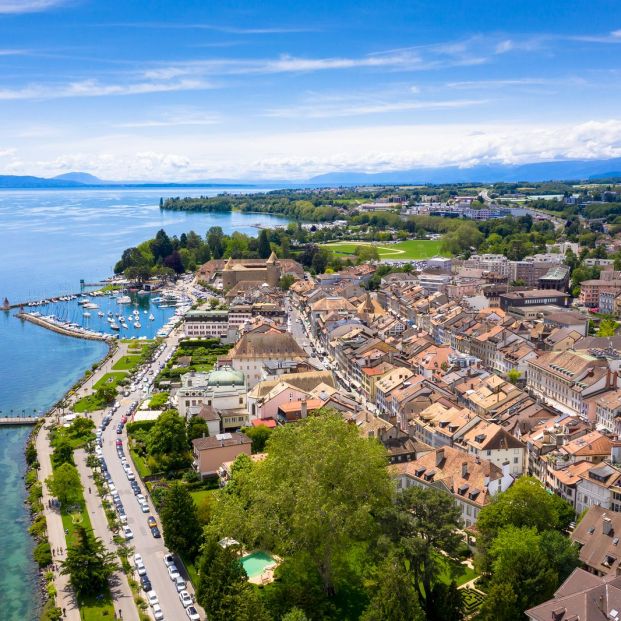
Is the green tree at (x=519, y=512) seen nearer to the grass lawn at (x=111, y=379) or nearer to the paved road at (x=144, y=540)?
the paved road at (x=144, y=540)

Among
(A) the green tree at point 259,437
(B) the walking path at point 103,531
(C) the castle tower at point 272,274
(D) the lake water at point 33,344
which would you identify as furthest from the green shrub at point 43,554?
(C) the castle tower at point 272,274

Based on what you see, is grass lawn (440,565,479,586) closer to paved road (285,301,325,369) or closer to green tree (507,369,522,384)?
green tree (507,369,522,384)

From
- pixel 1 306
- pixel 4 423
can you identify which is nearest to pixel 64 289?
pixel 1 306

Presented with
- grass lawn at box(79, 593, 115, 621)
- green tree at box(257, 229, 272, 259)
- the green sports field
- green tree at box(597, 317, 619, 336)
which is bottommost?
grass lawn at box(79, 593, 115, 621)

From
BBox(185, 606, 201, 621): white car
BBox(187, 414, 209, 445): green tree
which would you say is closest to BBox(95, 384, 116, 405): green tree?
BBox(187, 414, 209, 445): green tree

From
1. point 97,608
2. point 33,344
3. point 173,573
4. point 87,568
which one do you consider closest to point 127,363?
point 33,344

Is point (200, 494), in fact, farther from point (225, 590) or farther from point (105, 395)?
point (105, 395)

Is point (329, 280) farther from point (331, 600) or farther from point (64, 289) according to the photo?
point (331, 600)
